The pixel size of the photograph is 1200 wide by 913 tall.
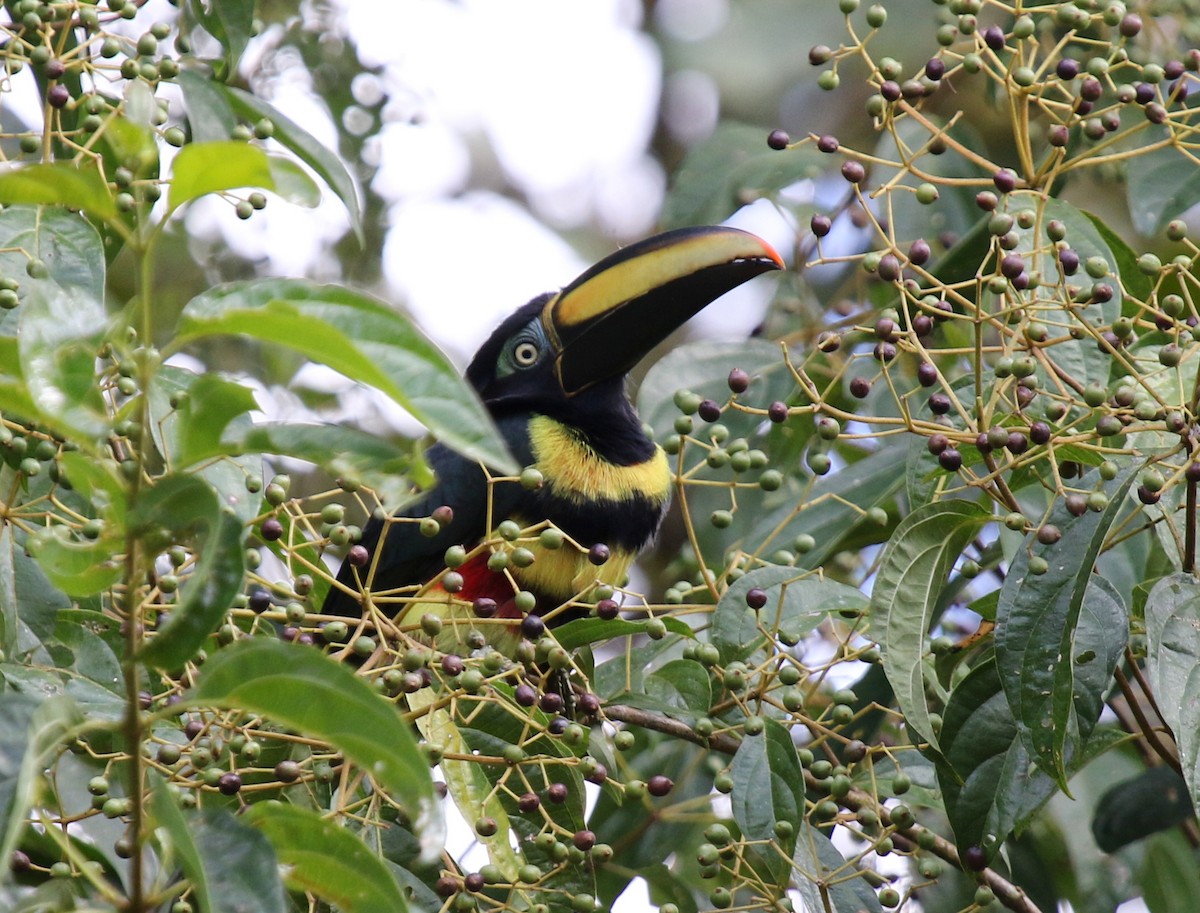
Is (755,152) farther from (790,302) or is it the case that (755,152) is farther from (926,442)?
(926,442)

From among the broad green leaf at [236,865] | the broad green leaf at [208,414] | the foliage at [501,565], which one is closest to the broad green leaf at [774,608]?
the foliage at [501,565]

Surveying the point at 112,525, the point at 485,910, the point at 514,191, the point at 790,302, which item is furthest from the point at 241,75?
the point at 112,525

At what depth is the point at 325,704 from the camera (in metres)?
1.25

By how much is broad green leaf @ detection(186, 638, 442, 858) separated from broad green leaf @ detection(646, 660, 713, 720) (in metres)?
0.92

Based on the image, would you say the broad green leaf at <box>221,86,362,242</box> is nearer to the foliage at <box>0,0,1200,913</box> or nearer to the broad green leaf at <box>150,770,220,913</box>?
the foliage at <box>0,0,1200,913</box>

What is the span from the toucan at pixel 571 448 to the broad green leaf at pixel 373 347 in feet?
4.18

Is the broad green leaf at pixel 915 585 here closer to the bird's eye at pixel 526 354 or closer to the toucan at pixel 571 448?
the toucan at pixel 571 448

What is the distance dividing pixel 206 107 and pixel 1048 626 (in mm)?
1646

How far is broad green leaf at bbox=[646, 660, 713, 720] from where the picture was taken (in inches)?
85.9

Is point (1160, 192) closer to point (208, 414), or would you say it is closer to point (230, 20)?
point (230, 20)

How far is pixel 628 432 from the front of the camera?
10.1 feet

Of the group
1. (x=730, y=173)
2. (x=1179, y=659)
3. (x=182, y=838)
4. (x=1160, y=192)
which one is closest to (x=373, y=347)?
(x=182, y=838)

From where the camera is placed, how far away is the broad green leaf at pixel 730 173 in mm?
3446

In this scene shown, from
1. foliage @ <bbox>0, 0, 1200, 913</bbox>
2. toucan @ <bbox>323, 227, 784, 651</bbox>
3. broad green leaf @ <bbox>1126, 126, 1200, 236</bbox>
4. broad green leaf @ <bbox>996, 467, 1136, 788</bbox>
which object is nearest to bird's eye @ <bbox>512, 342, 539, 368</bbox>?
toucan @ <bbox>323, 227, 784, 651</bbox>
